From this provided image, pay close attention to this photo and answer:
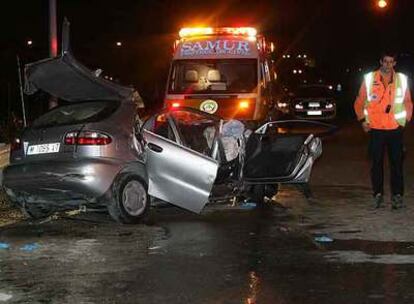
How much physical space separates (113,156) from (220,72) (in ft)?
25.7

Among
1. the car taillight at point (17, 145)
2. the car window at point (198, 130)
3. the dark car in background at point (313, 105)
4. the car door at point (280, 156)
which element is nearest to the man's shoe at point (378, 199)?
the car door at point (280, 156)

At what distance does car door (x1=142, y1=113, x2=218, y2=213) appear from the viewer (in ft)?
28.2

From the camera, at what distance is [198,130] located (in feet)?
31.6

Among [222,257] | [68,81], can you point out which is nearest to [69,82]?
[68,81]

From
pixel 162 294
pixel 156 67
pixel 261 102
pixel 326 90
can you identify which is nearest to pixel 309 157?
pixel 162 294

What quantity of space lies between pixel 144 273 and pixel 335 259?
1.77 metres

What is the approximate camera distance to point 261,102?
15312 mm

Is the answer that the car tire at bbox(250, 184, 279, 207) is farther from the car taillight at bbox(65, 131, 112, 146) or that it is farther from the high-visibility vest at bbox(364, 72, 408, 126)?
the car taillight at bbox(65, 131, 112, 146)

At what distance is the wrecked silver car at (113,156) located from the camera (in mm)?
8156

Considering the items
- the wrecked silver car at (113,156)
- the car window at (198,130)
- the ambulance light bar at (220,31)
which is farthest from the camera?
the ambulance light bar at (220,31)

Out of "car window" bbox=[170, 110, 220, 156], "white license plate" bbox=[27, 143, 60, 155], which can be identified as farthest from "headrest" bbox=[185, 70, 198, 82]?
"white license plate" bbox=[27, 143, 60, 155]

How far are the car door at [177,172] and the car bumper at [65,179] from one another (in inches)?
20.2

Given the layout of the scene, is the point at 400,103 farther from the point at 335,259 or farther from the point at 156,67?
the point at 156,67

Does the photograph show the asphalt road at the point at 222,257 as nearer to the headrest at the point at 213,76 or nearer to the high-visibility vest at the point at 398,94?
the high-visibility vest at the point at 398,94
